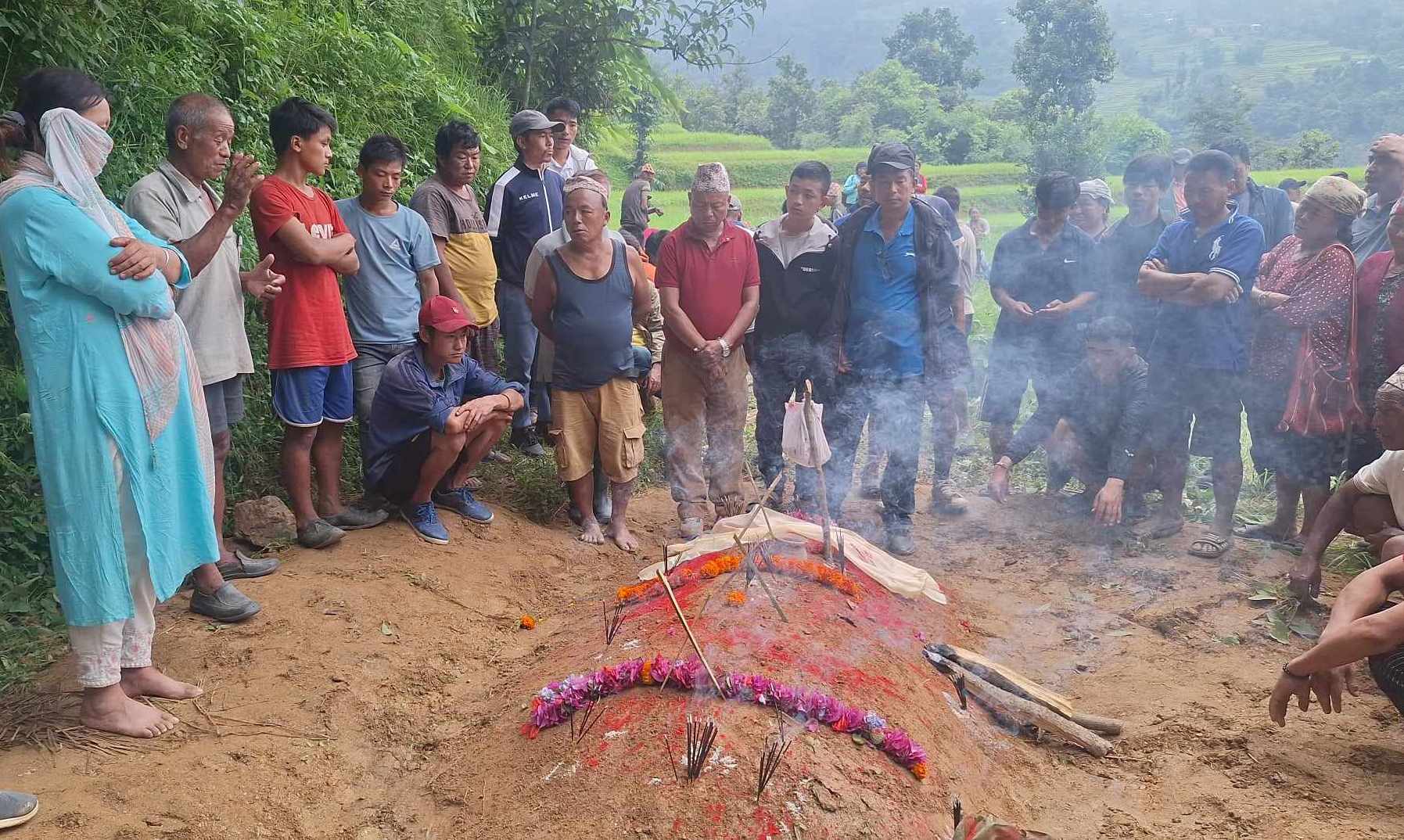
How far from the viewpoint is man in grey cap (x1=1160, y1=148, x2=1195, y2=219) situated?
844 cm

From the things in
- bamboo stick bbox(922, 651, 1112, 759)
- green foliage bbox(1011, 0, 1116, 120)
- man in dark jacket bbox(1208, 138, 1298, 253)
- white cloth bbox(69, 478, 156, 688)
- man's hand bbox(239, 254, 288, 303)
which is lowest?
bamboo stick bbox(922, 651, 1112, 759)

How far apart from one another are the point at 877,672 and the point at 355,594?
2.68m

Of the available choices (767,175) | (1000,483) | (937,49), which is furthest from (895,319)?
(937,49)

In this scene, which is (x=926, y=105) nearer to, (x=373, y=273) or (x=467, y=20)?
(x=467, y=20)

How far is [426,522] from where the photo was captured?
5.74 meters

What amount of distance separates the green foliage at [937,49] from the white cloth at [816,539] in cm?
2416

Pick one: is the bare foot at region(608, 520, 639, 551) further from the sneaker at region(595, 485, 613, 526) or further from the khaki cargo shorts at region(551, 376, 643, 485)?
the khaki cargo shorts at region(551, 376, 643, 485)

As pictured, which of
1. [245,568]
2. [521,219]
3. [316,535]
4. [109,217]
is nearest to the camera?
[109,217]

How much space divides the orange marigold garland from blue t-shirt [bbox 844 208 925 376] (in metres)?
1.72

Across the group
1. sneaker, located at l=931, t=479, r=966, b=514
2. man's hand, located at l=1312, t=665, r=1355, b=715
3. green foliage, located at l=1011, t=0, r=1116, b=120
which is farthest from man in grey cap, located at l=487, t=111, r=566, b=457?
green foliage, located at l=1011, t=0, r=1116, b=120

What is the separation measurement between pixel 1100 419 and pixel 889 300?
181 cm

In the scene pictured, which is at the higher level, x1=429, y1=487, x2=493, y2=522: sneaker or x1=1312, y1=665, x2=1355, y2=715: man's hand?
x1=1312, y1=665, x2=1355, y2=715: man's hand

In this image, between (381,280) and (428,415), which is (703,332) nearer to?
(428,415)

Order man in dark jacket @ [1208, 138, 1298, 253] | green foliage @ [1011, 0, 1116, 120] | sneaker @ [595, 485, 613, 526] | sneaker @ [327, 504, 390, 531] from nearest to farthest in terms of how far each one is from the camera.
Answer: sneaker @ [327, 504, 390, 531] → sneaker @ [595, 485, 613, 526] → man in dark jacket @ [1208, 138, 1298, 253] → green foliage @ [1011, 0, 1116, 120]
